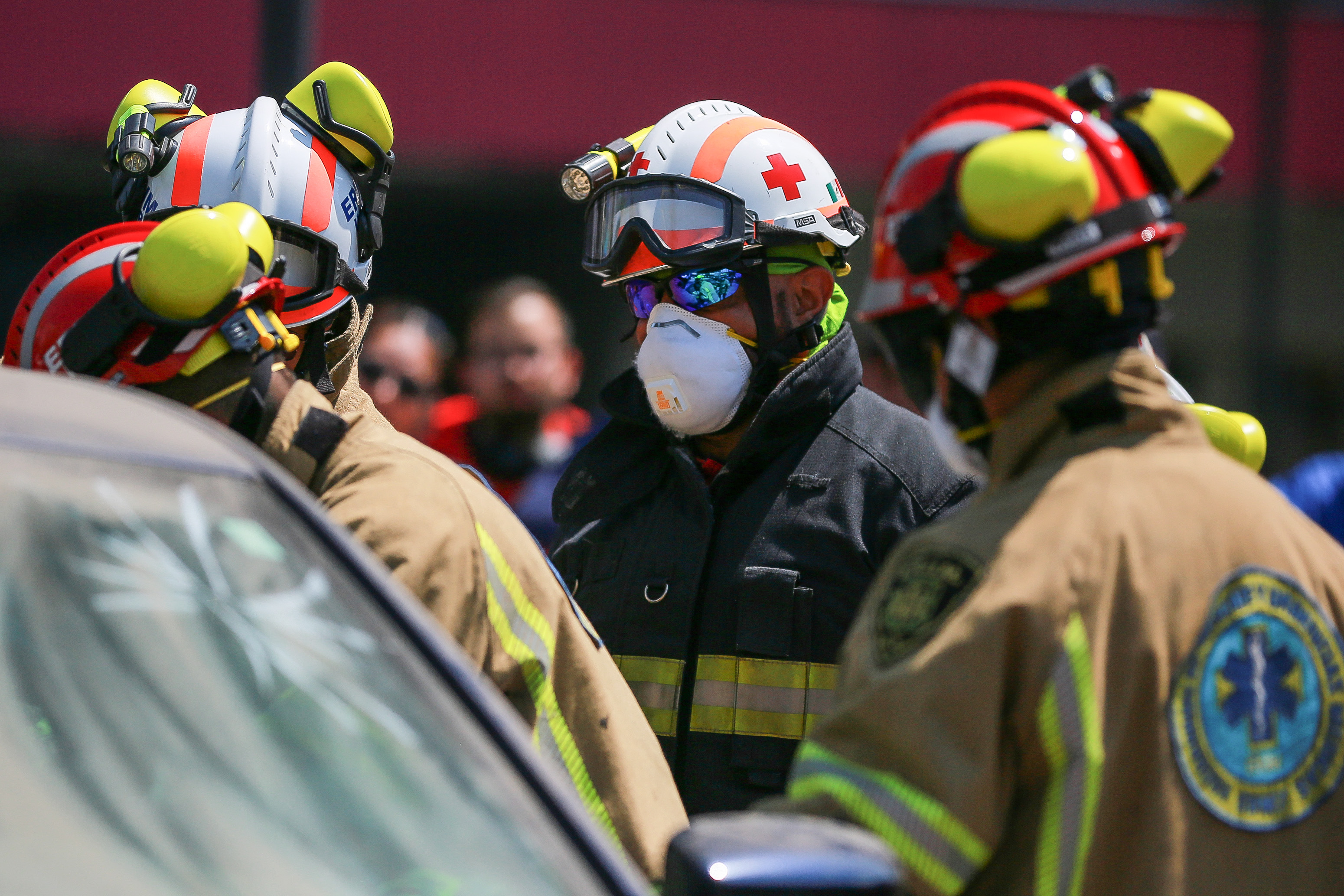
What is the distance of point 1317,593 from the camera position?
5.94ft

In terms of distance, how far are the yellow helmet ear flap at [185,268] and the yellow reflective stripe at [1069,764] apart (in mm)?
1581

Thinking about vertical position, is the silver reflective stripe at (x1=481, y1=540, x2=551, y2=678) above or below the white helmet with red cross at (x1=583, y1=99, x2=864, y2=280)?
below

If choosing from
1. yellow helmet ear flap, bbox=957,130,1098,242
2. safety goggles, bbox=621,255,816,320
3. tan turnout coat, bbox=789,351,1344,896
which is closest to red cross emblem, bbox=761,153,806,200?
safety goggles, bbox=621,255,816,320

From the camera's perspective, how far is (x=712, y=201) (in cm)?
334

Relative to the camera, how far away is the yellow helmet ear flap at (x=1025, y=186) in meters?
1.80

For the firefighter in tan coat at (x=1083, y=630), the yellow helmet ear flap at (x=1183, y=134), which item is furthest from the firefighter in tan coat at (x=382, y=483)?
the yellow helmet ear flap at (x=1183, y=134)

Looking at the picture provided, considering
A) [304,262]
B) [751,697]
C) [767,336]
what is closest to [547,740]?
[751,697]

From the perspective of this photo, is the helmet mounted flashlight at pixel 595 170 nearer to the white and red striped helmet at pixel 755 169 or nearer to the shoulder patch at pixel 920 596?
the white and red striped helmet at pixel 755 169

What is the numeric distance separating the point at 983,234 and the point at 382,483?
1046mm

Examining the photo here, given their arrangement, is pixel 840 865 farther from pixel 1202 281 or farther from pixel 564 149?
pixel 1202 281

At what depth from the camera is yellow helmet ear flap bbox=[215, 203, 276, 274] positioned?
2.68 m

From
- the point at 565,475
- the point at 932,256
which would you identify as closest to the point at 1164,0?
the point at 565,475

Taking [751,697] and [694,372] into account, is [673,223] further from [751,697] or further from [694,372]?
[751,697]

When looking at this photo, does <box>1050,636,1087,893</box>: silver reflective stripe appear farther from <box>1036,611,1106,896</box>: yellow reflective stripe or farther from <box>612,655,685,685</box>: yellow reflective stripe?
<box>612,655,685,685</box>: yellow reflective stripe
